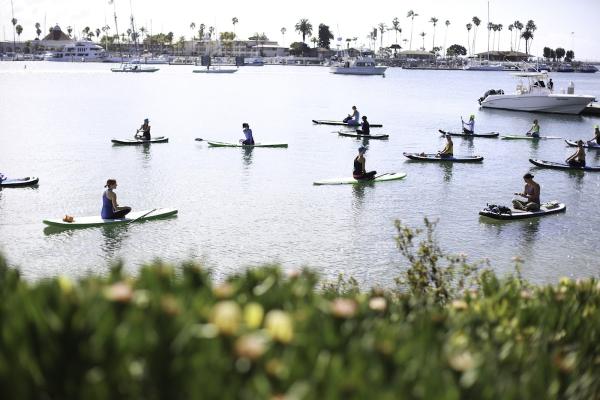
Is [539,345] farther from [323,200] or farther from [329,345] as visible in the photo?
[323,200]

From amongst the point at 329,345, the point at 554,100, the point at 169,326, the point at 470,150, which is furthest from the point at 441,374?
the point at 554,100

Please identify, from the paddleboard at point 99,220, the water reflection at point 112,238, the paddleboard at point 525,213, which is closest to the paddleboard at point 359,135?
the paddleboard at point 525,213

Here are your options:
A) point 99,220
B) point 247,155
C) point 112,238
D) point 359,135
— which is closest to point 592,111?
point 359,135

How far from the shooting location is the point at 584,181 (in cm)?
3353

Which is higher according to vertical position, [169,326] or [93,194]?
[169,326]

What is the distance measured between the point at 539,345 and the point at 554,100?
2599 inches

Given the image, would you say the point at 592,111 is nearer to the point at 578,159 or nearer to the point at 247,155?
the point at 578,159

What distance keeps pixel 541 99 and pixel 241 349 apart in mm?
68774

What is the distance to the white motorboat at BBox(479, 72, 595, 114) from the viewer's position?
2667 inches

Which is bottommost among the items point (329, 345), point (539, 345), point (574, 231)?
point (574, 231)

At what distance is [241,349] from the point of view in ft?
16.1

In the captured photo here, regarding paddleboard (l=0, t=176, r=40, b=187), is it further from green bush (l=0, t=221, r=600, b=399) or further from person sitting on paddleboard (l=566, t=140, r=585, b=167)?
person sitting on paddleboard (l=566, t=140, r=585, b=167)

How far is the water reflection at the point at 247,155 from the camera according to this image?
121 feet

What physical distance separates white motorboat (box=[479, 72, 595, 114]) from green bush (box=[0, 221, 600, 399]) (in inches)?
2528
